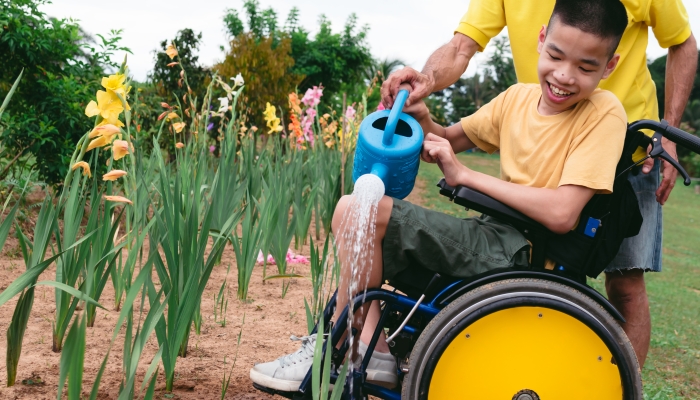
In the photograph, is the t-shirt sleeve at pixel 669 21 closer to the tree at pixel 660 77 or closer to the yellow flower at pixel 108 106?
the yellow flower at pixel 108 106

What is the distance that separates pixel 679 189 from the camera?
17438mm

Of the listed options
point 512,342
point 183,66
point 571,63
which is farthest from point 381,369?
point 183,66

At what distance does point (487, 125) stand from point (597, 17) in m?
0.46

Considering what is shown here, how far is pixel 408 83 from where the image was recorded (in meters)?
1.92

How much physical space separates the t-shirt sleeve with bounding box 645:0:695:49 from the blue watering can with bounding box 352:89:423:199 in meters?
0.95

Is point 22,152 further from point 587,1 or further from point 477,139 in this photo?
point 587,1

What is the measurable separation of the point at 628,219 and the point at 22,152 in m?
2.99

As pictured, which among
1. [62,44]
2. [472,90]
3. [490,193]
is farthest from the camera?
[472,90]

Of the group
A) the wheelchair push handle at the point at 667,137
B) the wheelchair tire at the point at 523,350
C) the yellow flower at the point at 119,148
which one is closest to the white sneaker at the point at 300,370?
the wheelchair tire at the point at 523,350

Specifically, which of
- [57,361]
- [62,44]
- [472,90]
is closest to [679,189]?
[472,90]

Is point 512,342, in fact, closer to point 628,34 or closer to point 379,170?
point 379,170

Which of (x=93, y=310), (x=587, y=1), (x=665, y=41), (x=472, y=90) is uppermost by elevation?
(x=472, y=90)

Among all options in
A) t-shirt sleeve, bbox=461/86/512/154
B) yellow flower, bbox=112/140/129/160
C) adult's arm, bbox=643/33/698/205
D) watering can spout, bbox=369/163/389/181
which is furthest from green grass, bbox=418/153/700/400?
yellow flower, bbox=112/140/129/160

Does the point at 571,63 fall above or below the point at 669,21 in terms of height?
below
